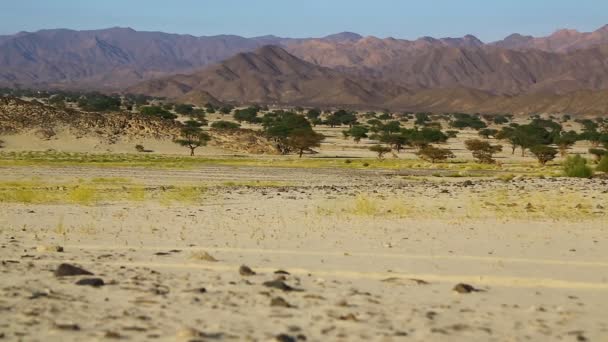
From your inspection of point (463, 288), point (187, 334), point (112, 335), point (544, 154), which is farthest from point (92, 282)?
point (544, 154)

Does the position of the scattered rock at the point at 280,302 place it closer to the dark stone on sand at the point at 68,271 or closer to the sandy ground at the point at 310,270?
the sandy ground at the point at 310,270

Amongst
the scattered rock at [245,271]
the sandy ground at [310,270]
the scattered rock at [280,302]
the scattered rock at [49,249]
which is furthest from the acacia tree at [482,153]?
the scattered rock at [280,302]

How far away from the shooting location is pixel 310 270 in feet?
41.4

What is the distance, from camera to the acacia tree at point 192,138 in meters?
73.4

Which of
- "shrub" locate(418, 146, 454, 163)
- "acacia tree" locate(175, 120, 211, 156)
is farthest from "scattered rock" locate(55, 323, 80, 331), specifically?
"acacia tree" locate(175, 120, 211, 156)

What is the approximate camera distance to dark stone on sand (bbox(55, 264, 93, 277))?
11.3 m

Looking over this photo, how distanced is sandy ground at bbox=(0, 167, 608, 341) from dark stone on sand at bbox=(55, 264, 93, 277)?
7.9 inches

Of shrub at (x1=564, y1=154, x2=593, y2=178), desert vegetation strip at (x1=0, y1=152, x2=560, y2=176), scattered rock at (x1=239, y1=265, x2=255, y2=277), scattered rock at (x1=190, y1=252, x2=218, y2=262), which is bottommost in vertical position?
desert vegetation strip at (x1=0, y1=152, x2=560, y2=176)

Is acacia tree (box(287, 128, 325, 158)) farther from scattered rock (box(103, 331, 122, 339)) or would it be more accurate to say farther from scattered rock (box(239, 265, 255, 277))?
scattered rock (box(103, 331, 122, 339))

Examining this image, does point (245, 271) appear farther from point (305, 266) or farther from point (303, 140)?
point (303, 140)

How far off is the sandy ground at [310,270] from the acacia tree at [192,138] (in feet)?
162

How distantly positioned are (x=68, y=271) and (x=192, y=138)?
65.9m

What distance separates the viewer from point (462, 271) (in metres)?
12.6

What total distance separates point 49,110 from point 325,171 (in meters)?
43.5
